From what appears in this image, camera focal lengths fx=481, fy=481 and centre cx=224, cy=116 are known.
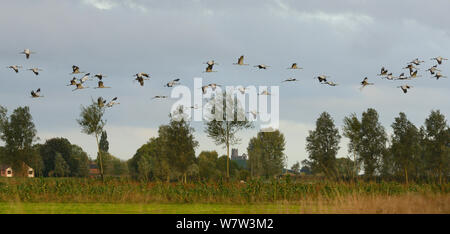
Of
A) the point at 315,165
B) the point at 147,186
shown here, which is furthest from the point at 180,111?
the point at 147,186

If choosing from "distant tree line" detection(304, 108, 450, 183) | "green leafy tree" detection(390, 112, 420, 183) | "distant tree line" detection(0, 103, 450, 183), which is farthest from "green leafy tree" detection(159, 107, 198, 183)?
"green leafy tree" detection(390, 112, 420, 183)

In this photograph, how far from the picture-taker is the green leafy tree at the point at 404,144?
73000 millimetres

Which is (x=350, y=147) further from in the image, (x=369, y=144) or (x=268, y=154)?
(x=268, y=154)

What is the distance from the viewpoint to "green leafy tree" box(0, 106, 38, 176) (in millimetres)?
73375

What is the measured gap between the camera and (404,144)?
73750mm

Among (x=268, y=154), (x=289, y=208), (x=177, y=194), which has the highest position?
(x=268, y=154)

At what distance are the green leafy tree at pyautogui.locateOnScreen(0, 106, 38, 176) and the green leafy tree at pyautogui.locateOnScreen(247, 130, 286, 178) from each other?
133 ft

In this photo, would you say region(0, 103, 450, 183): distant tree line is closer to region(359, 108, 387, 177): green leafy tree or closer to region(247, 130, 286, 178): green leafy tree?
region(359, 108, 387, 177): green leafy tree

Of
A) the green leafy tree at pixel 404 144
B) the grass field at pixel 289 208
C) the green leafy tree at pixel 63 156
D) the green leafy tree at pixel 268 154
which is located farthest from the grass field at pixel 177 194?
the green leafy tree at pixel 63 156

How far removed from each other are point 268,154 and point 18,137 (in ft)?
146

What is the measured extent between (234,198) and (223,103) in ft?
100

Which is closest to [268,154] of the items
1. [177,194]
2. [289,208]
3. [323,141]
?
[323,141]
